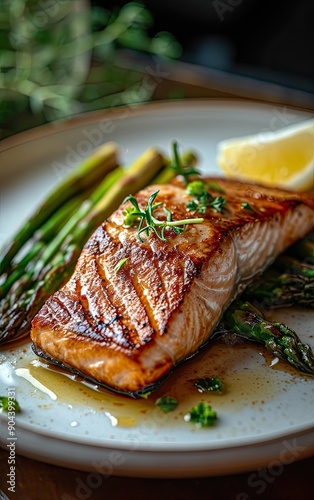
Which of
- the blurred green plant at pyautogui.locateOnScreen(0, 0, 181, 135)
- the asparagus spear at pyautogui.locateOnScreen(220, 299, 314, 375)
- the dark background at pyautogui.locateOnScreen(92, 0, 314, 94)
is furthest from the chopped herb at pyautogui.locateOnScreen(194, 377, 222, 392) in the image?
the dark background at pyautogui.locateOnScreen(92, 0, 314, 94)

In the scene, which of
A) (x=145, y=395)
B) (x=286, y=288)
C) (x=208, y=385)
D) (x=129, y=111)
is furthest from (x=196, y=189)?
(x=129, y=111)

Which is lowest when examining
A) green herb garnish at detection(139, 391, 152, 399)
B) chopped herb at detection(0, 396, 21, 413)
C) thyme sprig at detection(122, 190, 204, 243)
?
green herb garnish at detection(139, 391, 152, 399)

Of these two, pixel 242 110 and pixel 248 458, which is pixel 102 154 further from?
pixel 248 458

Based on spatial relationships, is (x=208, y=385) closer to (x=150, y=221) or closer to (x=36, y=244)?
(x=150, y=221)

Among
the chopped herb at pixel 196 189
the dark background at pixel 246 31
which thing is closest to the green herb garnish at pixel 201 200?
the chopped herb at pixel 196 189

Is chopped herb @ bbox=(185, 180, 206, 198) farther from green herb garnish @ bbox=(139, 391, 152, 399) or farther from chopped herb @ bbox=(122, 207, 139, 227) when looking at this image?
green herb garnish @ bbox=(139, 391, 152, 399)

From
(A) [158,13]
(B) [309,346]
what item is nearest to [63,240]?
(B) [309,346]
